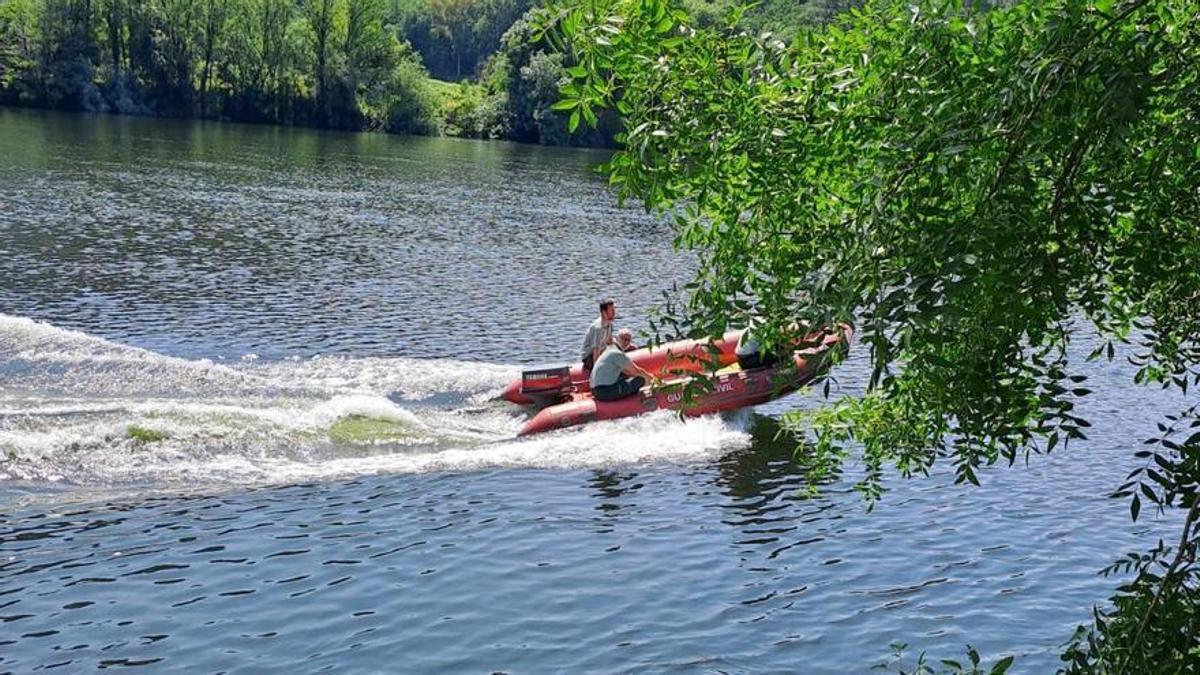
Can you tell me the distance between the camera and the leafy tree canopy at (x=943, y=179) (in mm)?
4824

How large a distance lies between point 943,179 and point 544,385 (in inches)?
616

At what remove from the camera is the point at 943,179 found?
517cm

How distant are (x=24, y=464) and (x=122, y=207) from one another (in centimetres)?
2776

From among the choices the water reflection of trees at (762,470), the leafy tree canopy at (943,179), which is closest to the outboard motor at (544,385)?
the water reflection of trees at (762,470)

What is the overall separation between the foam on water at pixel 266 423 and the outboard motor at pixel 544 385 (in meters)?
0.49

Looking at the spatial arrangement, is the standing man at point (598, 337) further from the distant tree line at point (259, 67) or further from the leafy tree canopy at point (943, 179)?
the distant tree line at point (259, 67)

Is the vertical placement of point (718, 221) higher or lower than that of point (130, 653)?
higher

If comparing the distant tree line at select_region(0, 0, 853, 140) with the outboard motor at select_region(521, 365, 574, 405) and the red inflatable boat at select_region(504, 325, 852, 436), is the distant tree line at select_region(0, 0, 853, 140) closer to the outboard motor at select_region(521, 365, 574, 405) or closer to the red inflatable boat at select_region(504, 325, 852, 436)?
the red inflatable boat at select_region(504, 325, 852, 436)

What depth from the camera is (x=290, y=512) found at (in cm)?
1520

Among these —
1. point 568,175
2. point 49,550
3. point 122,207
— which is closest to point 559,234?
point 122,207

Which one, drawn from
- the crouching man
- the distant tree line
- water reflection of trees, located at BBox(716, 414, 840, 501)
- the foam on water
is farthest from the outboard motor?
the distant tree line

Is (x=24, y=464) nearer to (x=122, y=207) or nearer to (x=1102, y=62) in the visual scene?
(x=1102, y=62)

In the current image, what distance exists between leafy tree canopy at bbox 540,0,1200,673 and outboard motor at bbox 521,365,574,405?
13751 mm

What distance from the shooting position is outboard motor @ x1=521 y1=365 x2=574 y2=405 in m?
20.6
